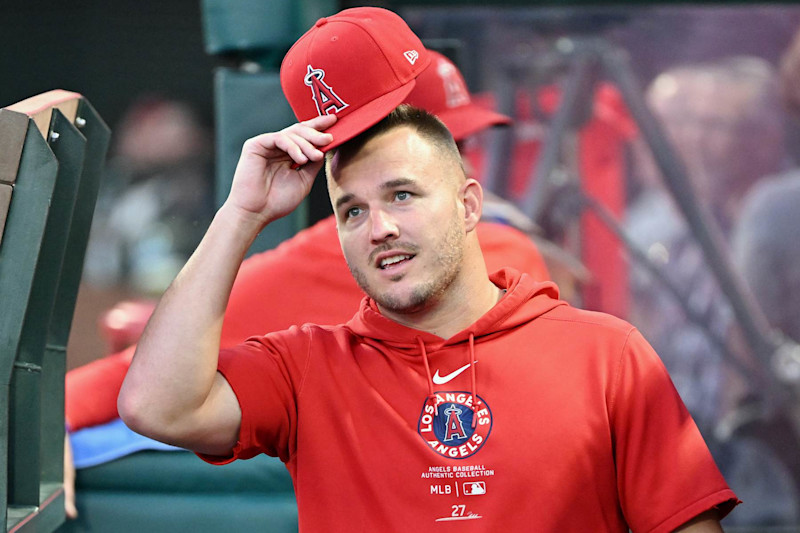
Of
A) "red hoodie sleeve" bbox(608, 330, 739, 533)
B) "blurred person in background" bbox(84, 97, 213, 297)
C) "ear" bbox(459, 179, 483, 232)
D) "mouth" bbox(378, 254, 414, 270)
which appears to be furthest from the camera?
"blurred person in background" bbox(84, 97, 213, 297)

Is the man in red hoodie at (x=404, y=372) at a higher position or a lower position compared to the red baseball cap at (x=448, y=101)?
lower

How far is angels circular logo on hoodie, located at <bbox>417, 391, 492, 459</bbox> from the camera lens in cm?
148

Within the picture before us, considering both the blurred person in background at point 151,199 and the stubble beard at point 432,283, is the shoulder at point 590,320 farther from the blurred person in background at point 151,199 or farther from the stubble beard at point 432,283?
the blurred person in background at point 151,199

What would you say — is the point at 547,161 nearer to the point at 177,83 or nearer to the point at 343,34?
the point at 177,83

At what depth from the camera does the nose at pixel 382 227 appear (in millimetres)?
1491

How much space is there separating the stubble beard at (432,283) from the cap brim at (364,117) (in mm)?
192

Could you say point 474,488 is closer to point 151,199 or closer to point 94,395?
point 94,395

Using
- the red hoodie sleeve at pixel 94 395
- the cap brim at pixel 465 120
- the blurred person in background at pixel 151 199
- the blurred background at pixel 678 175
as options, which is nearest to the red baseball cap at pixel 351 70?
the cap brim at pixel 465 120

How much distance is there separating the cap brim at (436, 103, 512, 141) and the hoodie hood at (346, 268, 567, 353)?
76 cm

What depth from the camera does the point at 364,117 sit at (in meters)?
1.56

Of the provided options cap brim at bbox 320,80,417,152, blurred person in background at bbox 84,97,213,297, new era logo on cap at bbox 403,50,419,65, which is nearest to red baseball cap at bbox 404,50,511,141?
new era logo on cap at bbox 403,50,419,65

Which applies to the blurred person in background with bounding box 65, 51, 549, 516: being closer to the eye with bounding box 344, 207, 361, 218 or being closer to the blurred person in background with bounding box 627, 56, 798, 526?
the eye with bounding box 344, 207, 361, 218

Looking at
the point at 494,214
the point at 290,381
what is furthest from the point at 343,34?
the point at 494,214

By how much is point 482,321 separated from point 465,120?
3.07 feet
